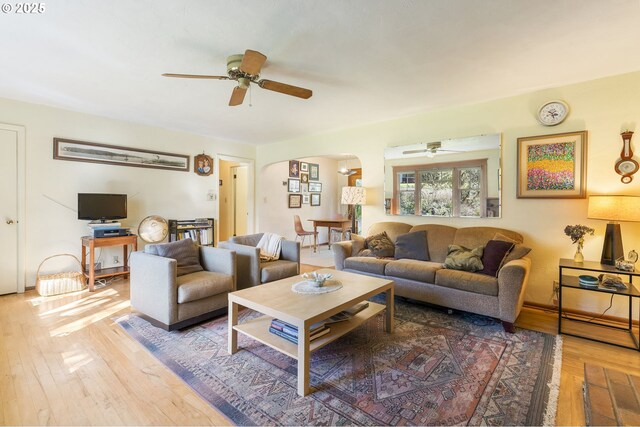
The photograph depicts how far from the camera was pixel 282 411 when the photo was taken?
1588 mm

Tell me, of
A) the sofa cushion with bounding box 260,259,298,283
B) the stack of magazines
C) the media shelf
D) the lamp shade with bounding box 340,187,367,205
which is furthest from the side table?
the media shelf

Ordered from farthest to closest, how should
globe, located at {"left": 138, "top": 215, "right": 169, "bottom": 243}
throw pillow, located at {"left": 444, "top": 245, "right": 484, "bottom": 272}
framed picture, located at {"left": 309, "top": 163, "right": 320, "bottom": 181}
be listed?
framed picture, located at {"left": 309, "top": 163, "right": 320, "bottom": 181} < globe, located at {"left": 138, "top": 215, "right": 169, "bottom": 243} < throw pillow, located at {"left": 444, "top": 245, "right": 484, "bottom": 272}

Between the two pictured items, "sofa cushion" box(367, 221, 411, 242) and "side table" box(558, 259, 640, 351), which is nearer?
"side table" box(558, 259, 640, 351)

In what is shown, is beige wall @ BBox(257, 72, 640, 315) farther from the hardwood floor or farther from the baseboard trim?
the hardwood floor

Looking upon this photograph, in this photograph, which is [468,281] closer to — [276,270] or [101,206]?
[276,270]

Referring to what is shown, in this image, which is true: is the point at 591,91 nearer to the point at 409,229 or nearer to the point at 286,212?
the point at 409,229

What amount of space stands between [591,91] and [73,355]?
506cm

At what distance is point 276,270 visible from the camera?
335 cm

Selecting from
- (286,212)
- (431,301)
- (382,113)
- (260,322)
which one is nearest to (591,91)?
(382,113)

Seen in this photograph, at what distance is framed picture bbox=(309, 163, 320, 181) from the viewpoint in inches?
303

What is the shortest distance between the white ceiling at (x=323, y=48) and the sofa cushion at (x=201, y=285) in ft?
6.32

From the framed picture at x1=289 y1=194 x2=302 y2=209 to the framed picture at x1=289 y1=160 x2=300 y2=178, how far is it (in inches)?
19.3

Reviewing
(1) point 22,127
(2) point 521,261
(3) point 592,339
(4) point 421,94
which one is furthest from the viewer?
(1) point 22,127

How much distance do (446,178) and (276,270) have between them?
247 cm
